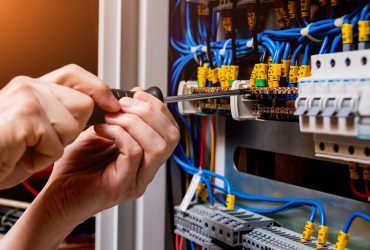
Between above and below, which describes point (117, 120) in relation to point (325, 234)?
above

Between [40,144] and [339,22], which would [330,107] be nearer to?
[339,22]

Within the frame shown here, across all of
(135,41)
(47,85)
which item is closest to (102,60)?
(135,41)

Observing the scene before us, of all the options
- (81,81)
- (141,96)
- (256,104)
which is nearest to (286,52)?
(256,104)

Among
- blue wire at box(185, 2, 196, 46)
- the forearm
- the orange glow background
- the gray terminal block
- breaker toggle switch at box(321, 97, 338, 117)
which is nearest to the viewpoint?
breaker toggle switch at box(321, 97, 338, 117)

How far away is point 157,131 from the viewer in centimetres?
75

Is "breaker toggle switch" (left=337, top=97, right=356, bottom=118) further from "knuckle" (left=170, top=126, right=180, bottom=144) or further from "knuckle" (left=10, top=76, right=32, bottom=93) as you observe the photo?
"knuckle" (left=10, top=76, right=32, bottom=93)

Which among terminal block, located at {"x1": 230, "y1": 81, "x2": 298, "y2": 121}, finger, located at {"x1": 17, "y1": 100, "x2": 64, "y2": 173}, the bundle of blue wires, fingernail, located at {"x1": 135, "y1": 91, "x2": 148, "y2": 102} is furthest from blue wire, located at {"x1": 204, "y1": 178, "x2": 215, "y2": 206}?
finger, located at {"x1": 17, "y1": 100, "x2": 64, "y2": 173}

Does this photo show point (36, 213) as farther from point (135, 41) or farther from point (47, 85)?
point (135, 41)

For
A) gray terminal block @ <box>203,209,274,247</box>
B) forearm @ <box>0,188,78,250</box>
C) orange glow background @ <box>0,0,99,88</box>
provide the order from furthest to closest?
1. orange glow background @ <box>0,0,99,88</box>
2. gray terminal block @ <box>203,209,274,247</box>
3. forearm @ <box>0,188,78,250</box>

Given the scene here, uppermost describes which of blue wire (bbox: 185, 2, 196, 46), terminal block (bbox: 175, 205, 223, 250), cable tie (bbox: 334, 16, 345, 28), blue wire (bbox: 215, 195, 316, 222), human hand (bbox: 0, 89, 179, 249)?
blue wire (bbox: 185, 2, 196, 46)

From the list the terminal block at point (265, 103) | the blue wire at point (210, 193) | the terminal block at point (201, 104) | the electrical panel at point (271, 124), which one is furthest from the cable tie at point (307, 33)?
the blue wire at point (210, 193)

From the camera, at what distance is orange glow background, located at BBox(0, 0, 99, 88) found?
5.09 ft

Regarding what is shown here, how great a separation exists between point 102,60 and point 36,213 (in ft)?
1.48

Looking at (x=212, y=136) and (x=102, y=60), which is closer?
(x=102, y=60)
